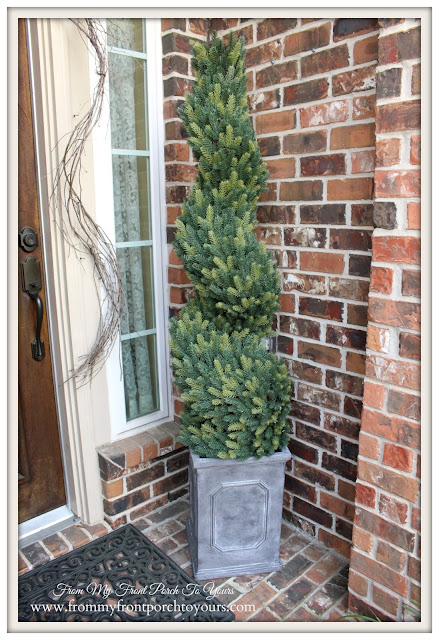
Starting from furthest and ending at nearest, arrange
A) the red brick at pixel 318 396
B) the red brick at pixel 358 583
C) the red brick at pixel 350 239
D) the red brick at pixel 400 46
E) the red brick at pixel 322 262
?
the red brick at pixel 318 396, the red brick at pixel 322 262, the red brick at pixel 350 239, the red brick at pixel 358 583, the red brick at pixel 400 46

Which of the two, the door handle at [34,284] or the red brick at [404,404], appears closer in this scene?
the red brick at [404,404]

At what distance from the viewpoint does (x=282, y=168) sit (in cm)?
208

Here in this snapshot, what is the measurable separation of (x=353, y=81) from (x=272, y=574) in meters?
2.00

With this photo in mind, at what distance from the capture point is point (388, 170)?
1509 millimetres

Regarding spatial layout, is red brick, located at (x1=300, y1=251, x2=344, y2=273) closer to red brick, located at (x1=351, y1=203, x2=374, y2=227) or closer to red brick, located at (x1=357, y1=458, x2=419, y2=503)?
red brick, located at (x1=351, y1=203, x2=374, y2=227)

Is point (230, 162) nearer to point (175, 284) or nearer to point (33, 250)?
point (175, 284)

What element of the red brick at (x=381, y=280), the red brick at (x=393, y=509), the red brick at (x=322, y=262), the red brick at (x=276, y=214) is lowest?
the red brick at (x=393, y=509)

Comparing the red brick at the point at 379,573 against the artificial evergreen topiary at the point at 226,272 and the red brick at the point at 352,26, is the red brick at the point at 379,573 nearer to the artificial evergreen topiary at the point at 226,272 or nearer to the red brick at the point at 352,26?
the artificial evergreen topiary at the point at 226,272

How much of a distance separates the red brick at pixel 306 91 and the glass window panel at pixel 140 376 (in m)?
1.28

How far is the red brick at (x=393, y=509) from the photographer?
5.19 ft

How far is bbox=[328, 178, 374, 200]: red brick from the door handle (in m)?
1.30

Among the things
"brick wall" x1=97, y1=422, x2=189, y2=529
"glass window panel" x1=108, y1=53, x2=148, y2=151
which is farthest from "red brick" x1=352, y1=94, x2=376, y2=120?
"brick wall" x1=97, y1=422, x2=189, y2=529

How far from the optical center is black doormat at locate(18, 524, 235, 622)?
1.76 meters

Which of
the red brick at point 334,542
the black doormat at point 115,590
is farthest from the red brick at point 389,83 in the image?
the black doormat at point 115,590
